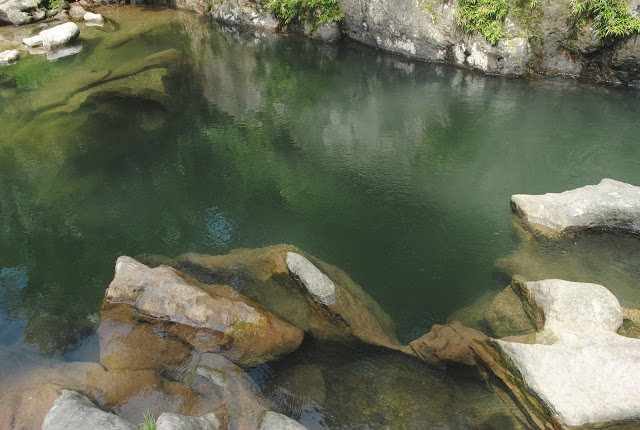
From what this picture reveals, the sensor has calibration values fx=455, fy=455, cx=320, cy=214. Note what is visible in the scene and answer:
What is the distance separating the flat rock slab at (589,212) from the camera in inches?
309

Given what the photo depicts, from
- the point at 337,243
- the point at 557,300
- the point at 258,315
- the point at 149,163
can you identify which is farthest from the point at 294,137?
the point at 557,300

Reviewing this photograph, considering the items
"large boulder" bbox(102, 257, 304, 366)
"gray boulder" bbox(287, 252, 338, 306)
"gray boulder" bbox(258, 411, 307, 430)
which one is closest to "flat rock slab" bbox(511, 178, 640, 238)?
"gray boulder" bbox(287, 252, 338, 306)

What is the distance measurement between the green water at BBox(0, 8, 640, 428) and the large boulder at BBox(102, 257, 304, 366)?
0.77 meters

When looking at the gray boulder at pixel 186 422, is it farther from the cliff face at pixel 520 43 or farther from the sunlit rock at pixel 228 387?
the cliff face at pixel 520 43

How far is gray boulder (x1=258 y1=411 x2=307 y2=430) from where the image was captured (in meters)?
4.51

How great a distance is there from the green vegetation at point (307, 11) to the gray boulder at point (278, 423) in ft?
53.9

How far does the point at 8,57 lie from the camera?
16.2 meters

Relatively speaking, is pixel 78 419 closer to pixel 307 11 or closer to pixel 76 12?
pixel 307 11

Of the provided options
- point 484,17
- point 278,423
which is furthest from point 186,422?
point 484,17

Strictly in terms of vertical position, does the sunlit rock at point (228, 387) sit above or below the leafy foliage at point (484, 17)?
below

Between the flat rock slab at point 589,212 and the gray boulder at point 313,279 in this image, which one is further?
the flat rock slab at point 589,212

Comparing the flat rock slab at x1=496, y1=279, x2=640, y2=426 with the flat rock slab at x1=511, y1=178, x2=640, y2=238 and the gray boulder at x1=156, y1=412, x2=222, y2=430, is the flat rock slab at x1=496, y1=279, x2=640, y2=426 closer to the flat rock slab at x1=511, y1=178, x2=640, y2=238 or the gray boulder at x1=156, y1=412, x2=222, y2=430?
the flat rock slab at x1=511, y1=178, x2=640, y2=238

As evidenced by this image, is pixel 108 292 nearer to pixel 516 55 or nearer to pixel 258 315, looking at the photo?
pixel 258 315

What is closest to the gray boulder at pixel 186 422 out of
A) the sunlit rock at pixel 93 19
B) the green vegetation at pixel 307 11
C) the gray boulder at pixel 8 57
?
the green vegetation at pixel 307 11
